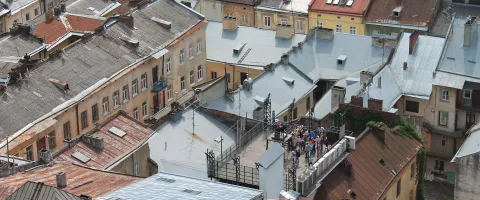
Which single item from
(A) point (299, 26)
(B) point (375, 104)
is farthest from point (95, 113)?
(A) point (299, 26)

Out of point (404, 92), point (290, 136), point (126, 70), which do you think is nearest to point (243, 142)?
point (290, 136)

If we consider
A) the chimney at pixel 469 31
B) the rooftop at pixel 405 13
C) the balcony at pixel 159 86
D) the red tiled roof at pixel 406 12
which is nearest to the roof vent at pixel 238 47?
the balcony at pixel 159 86

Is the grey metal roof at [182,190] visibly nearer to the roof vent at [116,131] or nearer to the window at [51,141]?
the roof vent at [116,131]

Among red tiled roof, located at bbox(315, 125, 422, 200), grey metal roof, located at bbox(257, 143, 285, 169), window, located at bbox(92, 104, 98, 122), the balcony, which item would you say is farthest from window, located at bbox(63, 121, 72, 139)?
grey metal roof, located at bbox(257, 143, 285, 169)

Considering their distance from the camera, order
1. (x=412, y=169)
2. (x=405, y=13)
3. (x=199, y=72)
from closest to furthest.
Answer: (x=412, y=169), (x=199, y=72), (x=405, y=13)

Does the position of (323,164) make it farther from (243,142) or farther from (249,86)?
(249,86)

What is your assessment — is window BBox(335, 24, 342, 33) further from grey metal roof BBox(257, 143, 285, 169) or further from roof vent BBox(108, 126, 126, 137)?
grey metal roof BBox(257, 143, 285, 169)

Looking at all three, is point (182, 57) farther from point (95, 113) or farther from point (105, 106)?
point (95, 113)
